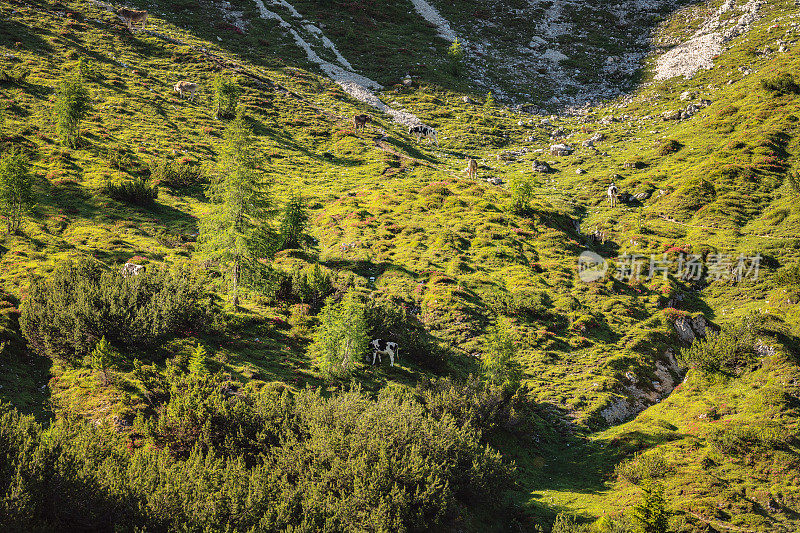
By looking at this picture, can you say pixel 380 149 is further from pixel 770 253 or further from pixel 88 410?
pixel 88 410

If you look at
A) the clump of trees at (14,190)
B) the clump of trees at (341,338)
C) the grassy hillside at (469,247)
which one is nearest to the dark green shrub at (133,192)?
the grassy hillside at (469,247)

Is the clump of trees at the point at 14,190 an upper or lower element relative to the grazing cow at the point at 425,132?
lower

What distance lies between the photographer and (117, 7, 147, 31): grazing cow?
84375 millimetres

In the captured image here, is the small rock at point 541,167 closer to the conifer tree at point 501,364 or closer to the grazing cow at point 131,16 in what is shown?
the conifer tree at point 501,364

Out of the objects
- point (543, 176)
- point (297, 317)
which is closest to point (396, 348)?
point (297, 317)

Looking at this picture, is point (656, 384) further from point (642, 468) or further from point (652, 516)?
point (652, 516)

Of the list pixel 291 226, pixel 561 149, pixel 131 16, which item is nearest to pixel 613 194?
pixel 561 149

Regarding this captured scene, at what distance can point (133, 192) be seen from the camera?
4219 cm

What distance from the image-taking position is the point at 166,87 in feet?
233

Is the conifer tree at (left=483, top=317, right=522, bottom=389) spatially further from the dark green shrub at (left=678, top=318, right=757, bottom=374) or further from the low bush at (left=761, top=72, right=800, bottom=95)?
the low bush at (left=761, top=72, right=800, bottom=95)

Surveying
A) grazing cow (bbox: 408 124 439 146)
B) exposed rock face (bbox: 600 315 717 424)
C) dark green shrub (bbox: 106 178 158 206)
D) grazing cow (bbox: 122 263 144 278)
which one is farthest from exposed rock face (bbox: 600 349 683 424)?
grazing cow (bbox: 408 124 439 146)

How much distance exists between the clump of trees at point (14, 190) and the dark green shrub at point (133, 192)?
27.7ft

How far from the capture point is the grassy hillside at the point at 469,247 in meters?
19.4

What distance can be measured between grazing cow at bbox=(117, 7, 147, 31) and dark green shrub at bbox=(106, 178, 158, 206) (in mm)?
61926
